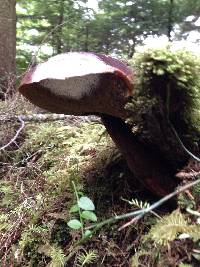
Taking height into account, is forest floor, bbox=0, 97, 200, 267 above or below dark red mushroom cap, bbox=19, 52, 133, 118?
below

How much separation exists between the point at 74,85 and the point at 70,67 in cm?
11

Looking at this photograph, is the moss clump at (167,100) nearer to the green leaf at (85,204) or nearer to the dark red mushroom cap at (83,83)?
the dark red mushroom cap at (83,83)

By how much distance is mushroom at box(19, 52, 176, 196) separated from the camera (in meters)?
1.35

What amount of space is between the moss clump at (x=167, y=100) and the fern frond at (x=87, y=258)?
1.69 ft

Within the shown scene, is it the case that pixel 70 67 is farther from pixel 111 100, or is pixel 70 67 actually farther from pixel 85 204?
pixel 85 204

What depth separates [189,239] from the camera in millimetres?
1325

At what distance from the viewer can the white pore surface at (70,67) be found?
132cm

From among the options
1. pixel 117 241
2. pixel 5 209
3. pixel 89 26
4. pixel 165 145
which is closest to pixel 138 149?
pixel 165 145

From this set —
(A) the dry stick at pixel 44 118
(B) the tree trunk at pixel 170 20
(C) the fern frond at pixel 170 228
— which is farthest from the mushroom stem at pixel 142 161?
(B) the tree trunk at pixel 170 20

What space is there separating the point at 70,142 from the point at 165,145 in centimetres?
124

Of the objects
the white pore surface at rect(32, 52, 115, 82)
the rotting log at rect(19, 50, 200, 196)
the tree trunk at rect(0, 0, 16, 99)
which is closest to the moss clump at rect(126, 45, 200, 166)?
the rotting log at rect(19, 50, 200, 196)

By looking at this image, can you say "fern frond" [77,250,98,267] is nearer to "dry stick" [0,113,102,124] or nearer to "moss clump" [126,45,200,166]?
"moss clump" [126,45,200,166]

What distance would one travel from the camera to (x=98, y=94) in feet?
4.84

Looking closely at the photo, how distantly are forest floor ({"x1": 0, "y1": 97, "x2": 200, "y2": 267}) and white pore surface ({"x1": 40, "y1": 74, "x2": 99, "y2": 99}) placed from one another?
1.39 feet
